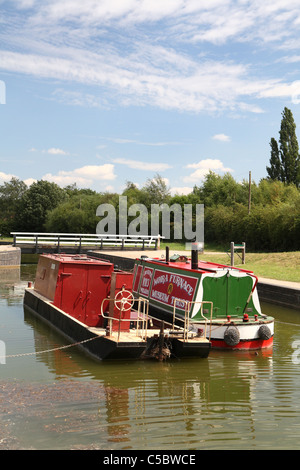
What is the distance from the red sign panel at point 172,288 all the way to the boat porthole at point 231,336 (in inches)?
44.8

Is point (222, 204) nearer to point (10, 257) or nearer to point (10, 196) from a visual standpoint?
point (10, 257)

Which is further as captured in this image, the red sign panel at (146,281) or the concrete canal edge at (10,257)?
the concrete canal edge at (10,257)

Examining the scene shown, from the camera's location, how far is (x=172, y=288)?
510 inches

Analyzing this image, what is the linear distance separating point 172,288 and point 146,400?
4.89m

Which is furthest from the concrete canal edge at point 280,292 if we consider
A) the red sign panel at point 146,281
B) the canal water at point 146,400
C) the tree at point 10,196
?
the tree at point 10,196

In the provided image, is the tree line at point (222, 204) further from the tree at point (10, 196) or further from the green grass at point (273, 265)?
A: the green grass at point (273, 265)

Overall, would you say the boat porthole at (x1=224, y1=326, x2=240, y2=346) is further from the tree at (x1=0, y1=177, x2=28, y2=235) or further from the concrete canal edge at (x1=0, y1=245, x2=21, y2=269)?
the tree at (x1=0, y1=177, x2=28, y2=235)

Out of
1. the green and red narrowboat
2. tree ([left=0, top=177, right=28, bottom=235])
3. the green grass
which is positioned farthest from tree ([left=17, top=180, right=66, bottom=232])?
the green and red narrowboat

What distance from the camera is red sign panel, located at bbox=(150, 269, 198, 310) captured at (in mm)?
11961

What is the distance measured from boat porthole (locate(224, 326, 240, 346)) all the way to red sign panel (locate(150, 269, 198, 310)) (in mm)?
1138

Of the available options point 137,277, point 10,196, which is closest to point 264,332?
point 137,277

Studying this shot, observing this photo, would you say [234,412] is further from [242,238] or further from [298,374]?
[242,238]

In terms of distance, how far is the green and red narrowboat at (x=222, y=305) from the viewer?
11172 millimetres
